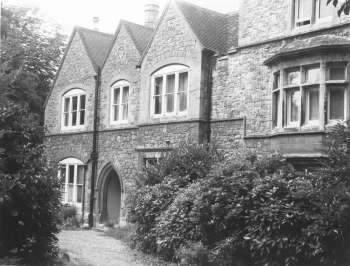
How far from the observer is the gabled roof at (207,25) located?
65.9ft

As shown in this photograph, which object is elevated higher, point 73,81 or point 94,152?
point 73,81

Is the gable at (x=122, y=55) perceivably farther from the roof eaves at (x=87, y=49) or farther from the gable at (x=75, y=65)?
the gable at (x=75, y=65)

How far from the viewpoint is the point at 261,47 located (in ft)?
57.9

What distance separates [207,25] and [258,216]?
1089 centimetres

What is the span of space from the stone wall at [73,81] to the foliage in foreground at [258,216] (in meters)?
11.3

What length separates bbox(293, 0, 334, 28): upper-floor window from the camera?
1592 centimetres

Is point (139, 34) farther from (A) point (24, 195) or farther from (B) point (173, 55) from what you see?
(A) point (24, 195)

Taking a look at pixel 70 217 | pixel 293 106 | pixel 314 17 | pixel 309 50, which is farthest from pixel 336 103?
pixel 70 217

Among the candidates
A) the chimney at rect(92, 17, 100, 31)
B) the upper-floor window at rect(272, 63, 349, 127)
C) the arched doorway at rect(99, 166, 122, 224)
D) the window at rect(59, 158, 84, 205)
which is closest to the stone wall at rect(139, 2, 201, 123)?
the upper-floor window at rect(272, 63, 349, 127)

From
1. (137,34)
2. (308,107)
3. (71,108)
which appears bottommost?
(308,107)

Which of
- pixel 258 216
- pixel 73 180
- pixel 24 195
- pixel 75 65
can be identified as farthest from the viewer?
pixel 75 65

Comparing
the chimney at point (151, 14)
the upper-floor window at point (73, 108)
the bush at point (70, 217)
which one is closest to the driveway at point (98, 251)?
the bush at point (70, 217)

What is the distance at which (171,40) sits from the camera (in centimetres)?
2086

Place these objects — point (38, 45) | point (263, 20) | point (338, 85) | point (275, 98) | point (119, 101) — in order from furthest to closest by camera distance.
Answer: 1. point (38, 45)
2. point (119, 101)
3. point (263, 20)
4. point (275, 98)
5. point (338, 85)
